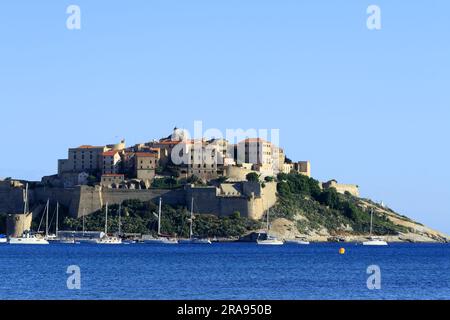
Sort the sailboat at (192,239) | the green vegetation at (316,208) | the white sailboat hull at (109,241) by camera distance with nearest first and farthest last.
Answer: the white sailboat hull at (109,241) < the sailboat at (192,239) < the green vegetation at (316,208)

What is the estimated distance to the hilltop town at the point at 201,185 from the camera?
7956cm

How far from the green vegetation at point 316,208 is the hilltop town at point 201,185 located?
0.08 metres

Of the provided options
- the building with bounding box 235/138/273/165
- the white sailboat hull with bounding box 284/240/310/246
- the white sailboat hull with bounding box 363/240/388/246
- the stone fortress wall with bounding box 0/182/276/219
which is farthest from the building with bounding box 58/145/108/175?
the white sailboat hull with bounding box 363/240/388/246

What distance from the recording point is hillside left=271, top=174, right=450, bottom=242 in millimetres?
82250

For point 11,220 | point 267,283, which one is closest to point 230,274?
point 267,283

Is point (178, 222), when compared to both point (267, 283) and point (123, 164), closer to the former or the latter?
point (123, 164)

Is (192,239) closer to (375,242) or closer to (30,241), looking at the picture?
(30,241)

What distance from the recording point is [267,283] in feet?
109

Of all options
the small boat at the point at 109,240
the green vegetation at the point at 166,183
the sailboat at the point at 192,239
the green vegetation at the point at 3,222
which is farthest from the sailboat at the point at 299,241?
the green vegetation at the point at 3,222

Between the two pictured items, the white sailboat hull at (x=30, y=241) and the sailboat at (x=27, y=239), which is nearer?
the white sailboat hull at (x=30, y=241)

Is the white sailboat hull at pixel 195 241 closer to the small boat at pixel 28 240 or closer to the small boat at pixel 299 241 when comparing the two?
the small boat at pixel 299 241

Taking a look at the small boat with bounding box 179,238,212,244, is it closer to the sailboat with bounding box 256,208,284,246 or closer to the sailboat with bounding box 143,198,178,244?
the sailboat with bounding box 143,198,178,244

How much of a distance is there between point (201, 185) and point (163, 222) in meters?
4.37

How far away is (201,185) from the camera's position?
81000 mm
